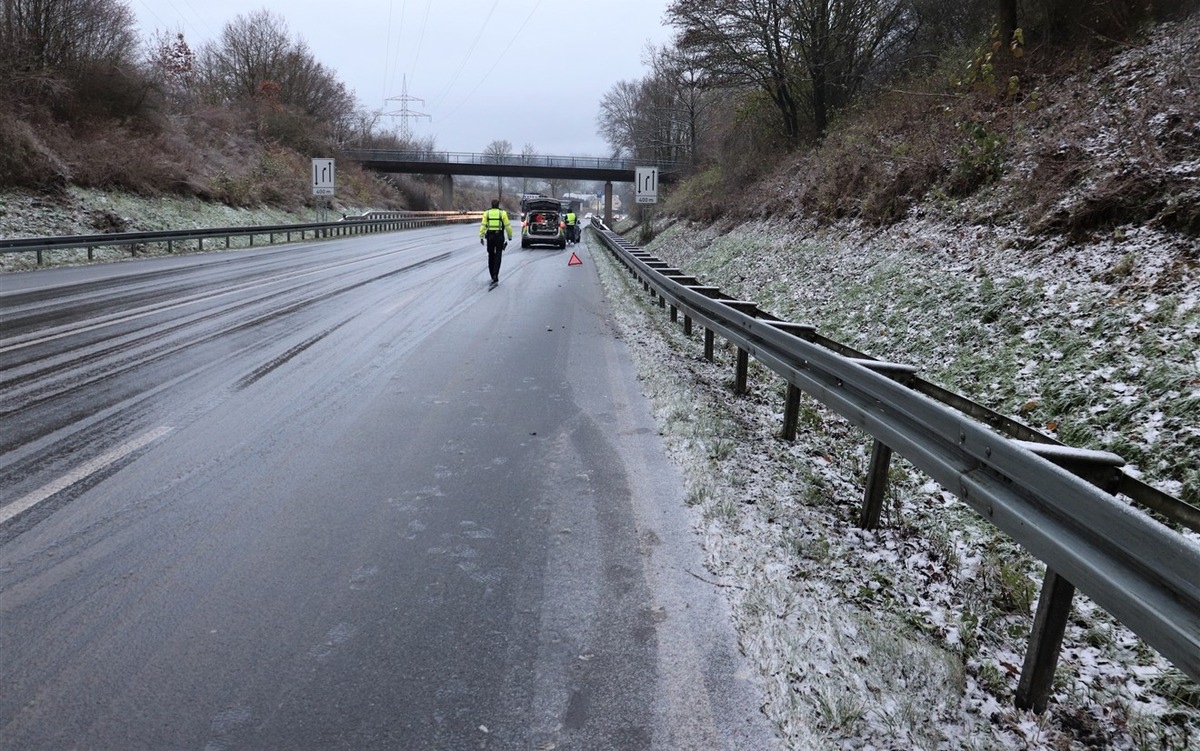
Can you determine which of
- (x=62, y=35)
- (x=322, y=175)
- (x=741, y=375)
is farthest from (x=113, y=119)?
(x=741, y=375)

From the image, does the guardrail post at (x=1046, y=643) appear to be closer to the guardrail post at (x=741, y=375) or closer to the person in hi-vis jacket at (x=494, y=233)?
the guardrail post at (x=741, y=375)

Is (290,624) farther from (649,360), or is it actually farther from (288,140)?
(288,140)

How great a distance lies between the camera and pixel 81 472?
5008 millimetres

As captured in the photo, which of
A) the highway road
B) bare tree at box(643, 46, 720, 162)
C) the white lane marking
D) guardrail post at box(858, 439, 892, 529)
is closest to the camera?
the highway road

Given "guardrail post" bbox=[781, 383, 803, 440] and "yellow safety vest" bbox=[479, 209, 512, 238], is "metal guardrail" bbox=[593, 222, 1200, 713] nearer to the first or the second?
"guardrail post" bbox=[781, 383, 803, 440]

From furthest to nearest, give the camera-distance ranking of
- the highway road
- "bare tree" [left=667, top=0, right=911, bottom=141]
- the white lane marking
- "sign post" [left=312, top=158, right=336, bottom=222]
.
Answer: "sign post" [left=312, top=158, right=336, bottom=222], "bare tree" [left=667, top=0, right=911, bottom=141], the white lane marking, the highway road

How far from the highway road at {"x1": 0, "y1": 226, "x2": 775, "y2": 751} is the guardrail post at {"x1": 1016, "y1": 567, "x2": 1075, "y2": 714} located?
3.44 ft

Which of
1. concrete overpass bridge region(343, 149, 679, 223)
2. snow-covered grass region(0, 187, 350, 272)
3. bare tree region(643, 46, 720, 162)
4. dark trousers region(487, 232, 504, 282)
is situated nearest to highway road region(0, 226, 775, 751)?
dark trousers region(487, 232, 504, 282)

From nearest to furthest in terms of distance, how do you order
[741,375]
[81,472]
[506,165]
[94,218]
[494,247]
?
[81,472] < [741,375] < [494,247] < [94,218] < [506,165]

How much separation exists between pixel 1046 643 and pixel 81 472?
5.48 metres

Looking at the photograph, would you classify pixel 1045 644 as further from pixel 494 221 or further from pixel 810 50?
pixel 810 50

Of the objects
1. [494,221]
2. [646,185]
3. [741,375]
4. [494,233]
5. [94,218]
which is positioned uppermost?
[646,185]

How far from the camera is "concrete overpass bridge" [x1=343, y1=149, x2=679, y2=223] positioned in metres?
74.8

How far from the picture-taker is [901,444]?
14.4ft
